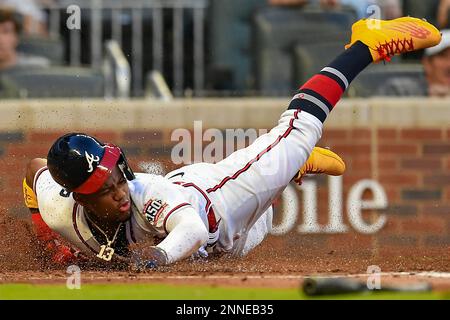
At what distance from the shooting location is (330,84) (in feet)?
22.8

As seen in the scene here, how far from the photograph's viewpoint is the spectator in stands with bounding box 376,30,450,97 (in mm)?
10258

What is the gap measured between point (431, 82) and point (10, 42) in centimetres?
366

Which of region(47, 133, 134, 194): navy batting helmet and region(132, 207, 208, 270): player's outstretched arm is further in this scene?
region(47, 133, 134, 194): navy batting helmet

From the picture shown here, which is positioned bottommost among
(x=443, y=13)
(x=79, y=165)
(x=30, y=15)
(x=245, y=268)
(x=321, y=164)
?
(x=245, y=268)

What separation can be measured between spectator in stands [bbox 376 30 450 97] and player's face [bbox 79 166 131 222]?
4.35 meters

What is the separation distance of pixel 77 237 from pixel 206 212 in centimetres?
75

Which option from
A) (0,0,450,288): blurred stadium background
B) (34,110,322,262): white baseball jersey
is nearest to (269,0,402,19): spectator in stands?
(0,0,450,288): blurred stadium background

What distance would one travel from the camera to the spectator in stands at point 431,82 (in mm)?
10258

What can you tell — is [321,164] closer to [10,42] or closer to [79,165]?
[79,165]

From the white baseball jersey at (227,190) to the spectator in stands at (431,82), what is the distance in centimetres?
351

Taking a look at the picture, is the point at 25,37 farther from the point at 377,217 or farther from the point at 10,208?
the point at 377,217

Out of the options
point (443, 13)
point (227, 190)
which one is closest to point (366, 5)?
point (443, 13)

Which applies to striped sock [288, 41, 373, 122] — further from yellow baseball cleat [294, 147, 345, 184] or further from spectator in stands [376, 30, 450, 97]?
spectator in stands [376, 30, 450, 97]

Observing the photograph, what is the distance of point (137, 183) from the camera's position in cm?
650
